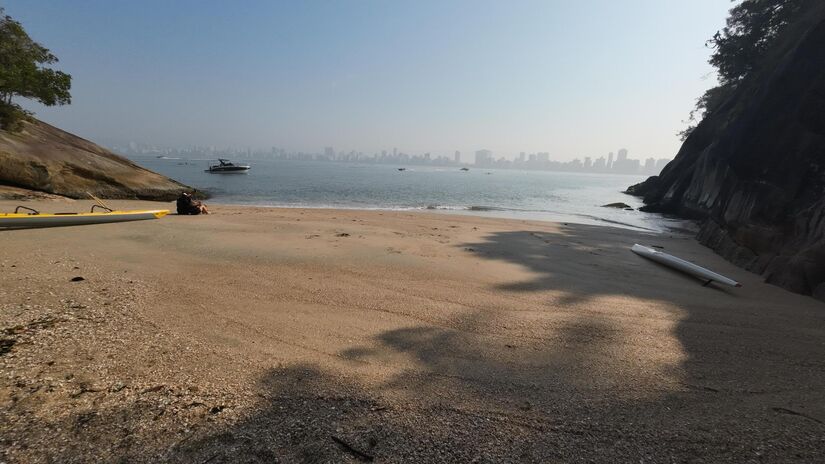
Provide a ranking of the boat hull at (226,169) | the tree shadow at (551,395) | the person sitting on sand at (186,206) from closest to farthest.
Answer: the tree shadow at (551,395)
the person sitting on sand at (186,206)
the boat hull at (226,169)

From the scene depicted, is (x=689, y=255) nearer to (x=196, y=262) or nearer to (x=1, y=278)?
(x=196, y=262)

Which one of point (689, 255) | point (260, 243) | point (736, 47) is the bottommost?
point (689, 255)

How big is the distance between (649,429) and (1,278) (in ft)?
24.4

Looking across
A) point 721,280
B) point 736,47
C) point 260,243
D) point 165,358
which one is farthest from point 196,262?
point 736,47

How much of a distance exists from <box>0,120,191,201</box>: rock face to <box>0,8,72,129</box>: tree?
4.57 ft

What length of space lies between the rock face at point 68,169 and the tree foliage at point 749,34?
4161cm

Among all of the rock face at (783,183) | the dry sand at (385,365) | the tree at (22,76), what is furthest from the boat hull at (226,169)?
the rock face at (783,183)

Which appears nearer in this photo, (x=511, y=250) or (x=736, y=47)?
(x=511, y=250)

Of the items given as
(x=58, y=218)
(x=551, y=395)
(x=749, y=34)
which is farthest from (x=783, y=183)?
(x=749, y=34)

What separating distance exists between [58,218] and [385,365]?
10453mm

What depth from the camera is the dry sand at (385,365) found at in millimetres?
2240

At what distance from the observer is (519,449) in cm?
223

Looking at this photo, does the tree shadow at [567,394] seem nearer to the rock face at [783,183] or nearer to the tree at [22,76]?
the rock face at [783,183]

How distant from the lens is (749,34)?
2762 cm
